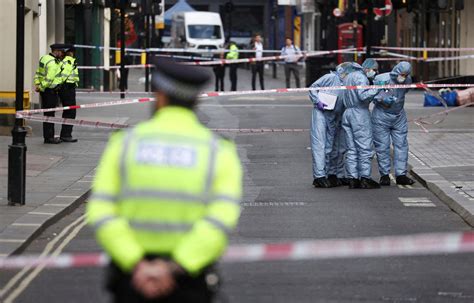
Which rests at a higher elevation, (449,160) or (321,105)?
(321,105)

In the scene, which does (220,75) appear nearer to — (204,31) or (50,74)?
(50,74)

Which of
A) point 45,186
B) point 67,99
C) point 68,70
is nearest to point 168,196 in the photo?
point 45,186

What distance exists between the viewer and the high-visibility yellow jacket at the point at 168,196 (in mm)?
5012

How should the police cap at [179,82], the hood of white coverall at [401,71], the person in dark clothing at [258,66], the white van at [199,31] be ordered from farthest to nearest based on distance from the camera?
the white van at [199,31]
the person in dark clothing at [258,66]
the hood of white coverall at [401,71]
the police cap at [179,82]

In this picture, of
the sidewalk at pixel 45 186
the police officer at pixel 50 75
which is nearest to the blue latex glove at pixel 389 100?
the sidewalk at pixel 45 186

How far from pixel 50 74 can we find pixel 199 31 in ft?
156

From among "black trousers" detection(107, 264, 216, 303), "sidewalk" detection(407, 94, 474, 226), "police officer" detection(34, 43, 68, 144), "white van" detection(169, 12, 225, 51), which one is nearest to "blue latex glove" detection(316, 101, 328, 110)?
"sidewalk" detection(407, 94, 474, 226)

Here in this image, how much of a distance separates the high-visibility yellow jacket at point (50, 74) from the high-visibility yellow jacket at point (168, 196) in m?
16.7

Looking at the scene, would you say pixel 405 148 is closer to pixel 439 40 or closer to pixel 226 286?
pixel 226 286

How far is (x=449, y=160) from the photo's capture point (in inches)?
746

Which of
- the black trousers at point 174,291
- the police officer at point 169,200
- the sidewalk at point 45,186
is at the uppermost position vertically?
the police officer at point 169,200

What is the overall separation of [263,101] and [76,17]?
6765 mm

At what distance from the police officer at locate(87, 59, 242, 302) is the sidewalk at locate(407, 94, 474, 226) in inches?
324

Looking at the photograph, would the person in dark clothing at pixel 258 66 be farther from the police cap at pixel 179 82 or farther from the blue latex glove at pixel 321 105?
the police cap at pixel 179 82
